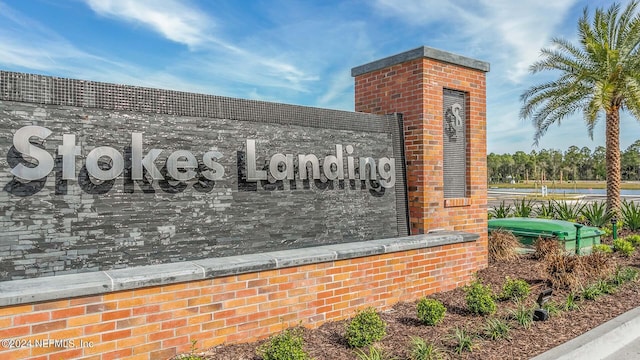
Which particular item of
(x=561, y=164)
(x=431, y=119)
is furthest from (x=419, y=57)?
(x=561, y=164)

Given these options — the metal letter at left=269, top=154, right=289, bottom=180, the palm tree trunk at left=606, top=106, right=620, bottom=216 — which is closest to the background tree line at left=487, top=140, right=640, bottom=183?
the palm tree trunk at left=606, top=106, right=620, bottom=216

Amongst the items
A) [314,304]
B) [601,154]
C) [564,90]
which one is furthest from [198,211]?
[601,154]

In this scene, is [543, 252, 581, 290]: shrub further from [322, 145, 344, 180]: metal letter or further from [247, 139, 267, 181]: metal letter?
[247, 139, 267, 181]: metal letter

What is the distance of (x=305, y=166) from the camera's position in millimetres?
6121

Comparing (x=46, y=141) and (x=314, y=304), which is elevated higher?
(x=46, y=141)

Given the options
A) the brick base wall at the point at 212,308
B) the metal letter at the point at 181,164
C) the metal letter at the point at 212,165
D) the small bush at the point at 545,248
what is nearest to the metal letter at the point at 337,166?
the brick base wall at the point at 212,308

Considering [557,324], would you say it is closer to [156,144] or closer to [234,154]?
[234,154]

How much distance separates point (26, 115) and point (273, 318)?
318cm

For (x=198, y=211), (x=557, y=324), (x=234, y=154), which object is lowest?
(x=557, y=324)

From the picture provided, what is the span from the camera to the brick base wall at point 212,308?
11.5ft

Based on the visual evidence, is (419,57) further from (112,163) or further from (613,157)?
(613,157)

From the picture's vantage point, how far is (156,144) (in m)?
4.89

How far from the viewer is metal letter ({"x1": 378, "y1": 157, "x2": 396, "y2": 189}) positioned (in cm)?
704

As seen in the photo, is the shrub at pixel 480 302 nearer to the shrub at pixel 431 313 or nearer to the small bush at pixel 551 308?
the shrub at pixel 431 313
